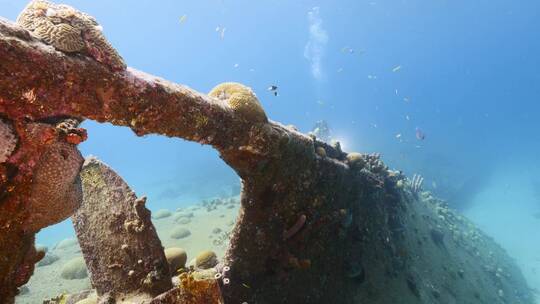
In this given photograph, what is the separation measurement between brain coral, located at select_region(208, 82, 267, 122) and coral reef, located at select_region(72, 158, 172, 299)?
1.76m

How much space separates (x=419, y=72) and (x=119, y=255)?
156 m

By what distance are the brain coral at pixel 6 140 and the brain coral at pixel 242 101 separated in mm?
2542

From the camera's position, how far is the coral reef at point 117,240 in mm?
4098

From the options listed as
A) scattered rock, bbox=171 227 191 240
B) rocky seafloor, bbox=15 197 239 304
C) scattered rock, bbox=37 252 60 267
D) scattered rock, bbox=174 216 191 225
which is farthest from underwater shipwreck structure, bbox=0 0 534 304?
scattered rock, bbox=174 216 191 225

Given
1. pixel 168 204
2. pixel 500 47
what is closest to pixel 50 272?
pixel 168 204

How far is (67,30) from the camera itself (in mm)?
2807

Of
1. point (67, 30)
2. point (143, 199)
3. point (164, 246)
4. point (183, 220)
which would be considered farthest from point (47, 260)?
point (67, 30)

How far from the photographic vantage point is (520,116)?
90625 millimetres

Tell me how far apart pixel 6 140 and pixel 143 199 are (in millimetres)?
1748

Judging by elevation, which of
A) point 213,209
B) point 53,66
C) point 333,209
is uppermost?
point 213,209

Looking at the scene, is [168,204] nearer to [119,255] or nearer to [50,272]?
[50,272]

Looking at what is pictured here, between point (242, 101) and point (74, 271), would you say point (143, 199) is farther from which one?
point (74, 271)

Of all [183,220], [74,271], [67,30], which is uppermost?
[183,220]

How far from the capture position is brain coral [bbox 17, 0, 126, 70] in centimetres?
274
